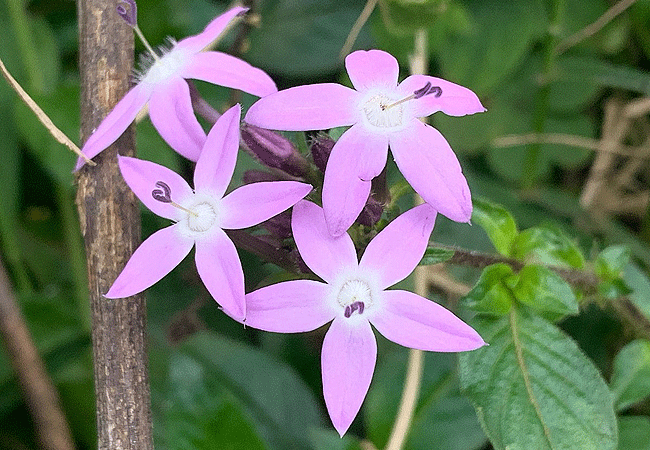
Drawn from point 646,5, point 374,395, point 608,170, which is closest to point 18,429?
point 374,395

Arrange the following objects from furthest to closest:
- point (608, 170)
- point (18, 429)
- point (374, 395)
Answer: point (608, 170)
point (18, 429)
point (374, 395)

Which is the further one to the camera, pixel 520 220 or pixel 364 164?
pixel 520 220

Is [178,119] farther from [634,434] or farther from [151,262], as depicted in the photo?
[634,434]

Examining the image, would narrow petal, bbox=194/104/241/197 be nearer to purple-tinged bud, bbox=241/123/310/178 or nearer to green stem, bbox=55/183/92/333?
purple-tinged bud, bbox=241/123/310/178

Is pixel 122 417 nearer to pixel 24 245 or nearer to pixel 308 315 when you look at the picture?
pixel 308 315

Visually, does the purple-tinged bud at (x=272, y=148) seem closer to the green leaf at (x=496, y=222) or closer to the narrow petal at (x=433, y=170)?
the narrow petal at (x=433, y=170)

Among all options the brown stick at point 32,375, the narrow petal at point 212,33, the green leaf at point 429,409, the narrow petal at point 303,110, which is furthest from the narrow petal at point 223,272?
the brown stick at point 32,375
